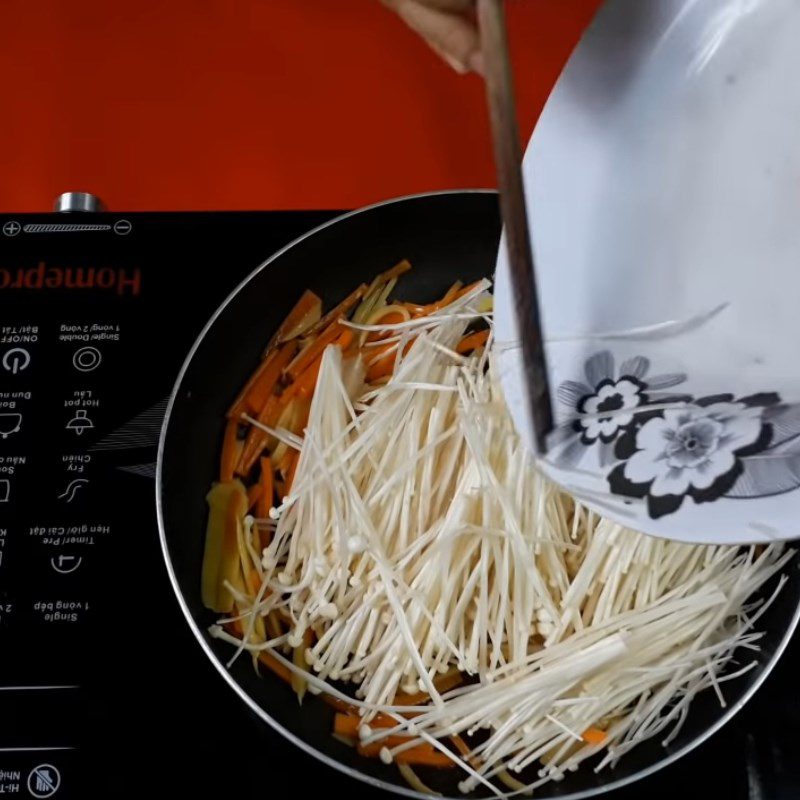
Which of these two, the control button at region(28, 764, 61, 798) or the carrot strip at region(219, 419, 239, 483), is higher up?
the carrot strip at region(219, 419, 239, 483)

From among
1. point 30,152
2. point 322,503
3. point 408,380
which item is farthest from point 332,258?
point 30,152

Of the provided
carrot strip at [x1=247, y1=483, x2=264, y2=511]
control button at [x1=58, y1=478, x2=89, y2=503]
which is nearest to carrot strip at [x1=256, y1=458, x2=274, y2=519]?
carrot strip at [x1=247, y1=483, x2=264, y2=511]

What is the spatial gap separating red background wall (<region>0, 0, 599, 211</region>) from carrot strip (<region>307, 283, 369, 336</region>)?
252 mm

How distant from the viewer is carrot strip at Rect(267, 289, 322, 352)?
Result: 3.78 ft

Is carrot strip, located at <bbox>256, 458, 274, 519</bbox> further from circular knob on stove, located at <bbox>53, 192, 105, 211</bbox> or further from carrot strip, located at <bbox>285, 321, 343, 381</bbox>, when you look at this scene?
circular knob on stove, located at <bbox>53, 192, 105, 211</bbox>

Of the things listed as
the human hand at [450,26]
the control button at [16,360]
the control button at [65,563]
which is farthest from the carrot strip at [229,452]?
the human hand at [450,26]

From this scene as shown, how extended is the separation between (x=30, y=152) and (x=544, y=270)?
1011 millimetres

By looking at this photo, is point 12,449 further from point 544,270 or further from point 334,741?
point 544,270

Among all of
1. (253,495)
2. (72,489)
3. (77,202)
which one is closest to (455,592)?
(253,495)

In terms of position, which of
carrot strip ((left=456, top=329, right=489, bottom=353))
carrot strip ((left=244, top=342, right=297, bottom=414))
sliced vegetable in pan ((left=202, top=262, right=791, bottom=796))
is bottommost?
sliced vegetable in pan ((left=202, top=262, right=791, bottom=796))

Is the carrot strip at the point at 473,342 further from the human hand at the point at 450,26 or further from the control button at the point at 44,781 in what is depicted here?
the control button at the point at 44,781

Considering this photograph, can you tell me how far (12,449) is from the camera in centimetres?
111

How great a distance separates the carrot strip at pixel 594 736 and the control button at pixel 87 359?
0.82 metres

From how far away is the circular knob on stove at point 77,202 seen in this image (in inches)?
49.3
